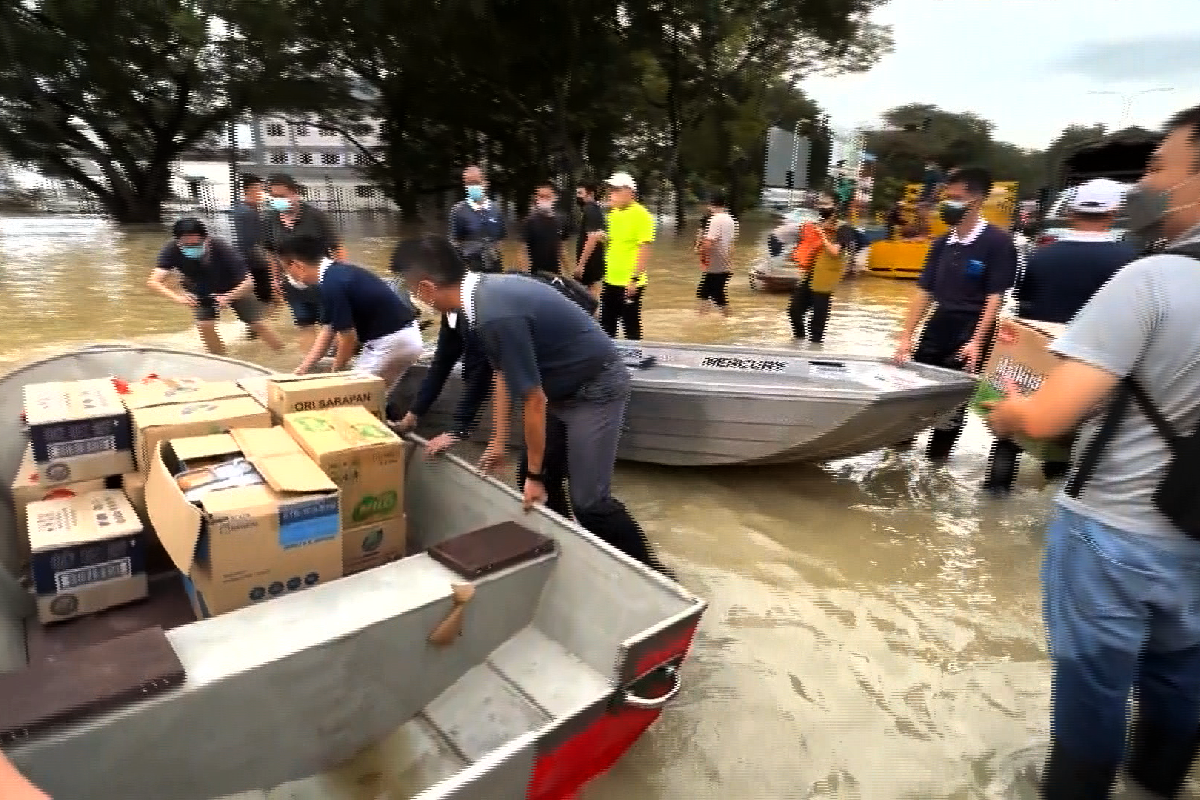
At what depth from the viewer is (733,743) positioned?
2291 millimetres

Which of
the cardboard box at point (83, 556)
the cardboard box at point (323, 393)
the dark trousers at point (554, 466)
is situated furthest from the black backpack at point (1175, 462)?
the cardboard box at point (83, 556)

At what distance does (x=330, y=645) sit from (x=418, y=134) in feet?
80.1

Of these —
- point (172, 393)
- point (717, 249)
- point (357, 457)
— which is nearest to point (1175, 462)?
point (357, 457)

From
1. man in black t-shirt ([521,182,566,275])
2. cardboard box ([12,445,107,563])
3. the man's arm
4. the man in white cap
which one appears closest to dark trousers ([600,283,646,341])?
man in black t-shirt ([521,182,566,275])

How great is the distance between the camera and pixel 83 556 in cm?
236

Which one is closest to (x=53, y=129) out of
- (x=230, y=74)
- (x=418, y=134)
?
(x=230, y=74)

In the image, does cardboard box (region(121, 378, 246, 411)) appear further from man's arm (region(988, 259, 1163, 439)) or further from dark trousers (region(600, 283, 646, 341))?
dark trousers (region(600, 283, 646, 341))

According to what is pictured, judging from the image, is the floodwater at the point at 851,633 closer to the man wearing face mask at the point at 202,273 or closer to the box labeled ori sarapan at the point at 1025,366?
the box labeled ori sarapan at the point at 1025,366

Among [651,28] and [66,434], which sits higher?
[651,28]

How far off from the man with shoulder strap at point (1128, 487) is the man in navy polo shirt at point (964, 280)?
8.37ft

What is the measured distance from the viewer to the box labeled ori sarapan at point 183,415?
8.39 feet

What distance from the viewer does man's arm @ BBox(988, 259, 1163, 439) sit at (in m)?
1.38

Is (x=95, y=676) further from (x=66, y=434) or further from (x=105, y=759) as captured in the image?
(x=66, y=434)

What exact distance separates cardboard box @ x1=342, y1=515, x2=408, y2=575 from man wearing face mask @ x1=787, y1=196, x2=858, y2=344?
4.75 meters
